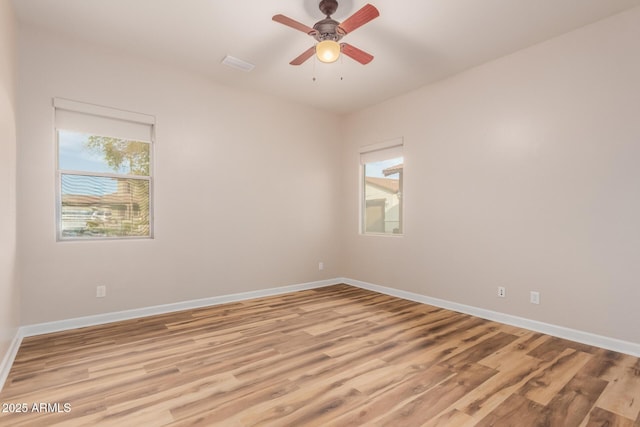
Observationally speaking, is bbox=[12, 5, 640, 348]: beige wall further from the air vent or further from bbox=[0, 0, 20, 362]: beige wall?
the air vent

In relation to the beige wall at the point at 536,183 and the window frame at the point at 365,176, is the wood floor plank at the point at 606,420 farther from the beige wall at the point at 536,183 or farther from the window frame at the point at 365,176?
the window frame at the point at 365,176

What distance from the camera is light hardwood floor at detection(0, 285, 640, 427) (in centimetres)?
182

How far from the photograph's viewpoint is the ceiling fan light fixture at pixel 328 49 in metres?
2.43

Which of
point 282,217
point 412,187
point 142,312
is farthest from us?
point 282,217

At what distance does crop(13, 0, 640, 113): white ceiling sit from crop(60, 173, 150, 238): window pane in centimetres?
145

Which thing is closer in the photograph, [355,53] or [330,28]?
[330,28]

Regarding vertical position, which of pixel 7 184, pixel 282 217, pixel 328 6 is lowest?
pixel 282 217

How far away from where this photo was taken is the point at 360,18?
2.36 meters

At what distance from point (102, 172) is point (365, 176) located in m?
3.63

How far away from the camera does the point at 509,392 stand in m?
2.05

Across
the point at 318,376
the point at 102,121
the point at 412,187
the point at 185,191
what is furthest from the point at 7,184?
the point at 412,187

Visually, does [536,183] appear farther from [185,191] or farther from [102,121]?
[102,121]

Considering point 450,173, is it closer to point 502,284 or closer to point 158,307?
point 502,284

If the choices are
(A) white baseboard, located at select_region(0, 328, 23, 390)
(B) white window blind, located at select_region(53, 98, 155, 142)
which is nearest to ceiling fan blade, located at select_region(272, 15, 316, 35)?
(B) white window blind, located at select_region(53, 98, 155, 142)
